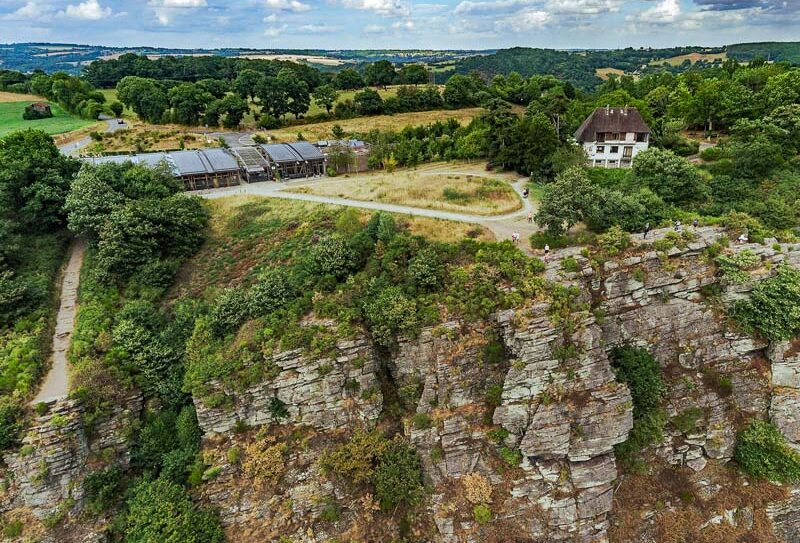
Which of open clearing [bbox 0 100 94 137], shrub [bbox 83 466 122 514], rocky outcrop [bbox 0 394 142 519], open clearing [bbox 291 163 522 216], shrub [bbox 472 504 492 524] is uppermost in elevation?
open clearing [bbox 0 100 94 137]

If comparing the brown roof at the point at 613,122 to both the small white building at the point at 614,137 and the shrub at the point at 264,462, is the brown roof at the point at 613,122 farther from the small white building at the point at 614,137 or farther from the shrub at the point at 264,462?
the shrub at the point at 264,462

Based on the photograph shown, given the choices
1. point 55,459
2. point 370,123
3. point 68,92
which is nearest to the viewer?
point 55,459

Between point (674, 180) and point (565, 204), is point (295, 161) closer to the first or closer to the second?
point (565, 204)

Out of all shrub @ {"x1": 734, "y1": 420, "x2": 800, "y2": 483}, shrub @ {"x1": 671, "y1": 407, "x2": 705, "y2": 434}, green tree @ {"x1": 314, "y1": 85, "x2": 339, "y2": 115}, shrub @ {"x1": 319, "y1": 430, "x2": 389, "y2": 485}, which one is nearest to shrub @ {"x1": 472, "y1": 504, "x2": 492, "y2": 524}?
shrub @ {"x1": 319, "y1": 430, "x2": 389, "y2": 485}

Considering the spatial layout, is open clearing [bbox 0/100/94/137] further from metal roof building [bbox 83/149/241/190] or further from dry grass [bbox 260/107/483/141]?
dry grass [bbox 260/107/483/141]

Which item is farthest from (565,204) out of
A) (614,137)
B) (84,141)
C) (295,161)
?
(84,141)

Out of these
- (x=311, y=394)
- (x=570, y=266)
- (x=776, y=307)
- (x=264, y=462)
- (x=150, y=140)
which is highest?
(x=150, y=140)

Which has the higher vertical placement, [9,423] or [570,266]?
[570,266]
